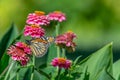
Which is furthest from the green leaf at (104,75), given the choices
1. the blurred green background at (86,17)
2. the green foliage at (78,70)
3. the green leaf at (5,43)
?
the blurred green background at (86,17)

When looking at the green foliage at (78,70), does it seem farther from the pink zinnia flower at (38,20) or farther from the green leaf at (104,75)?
the pink zinnia flower at (38,20)

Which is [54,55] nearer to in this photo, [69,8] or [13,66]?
[13,66]

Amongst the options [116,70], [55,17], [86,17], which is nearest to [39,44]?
[55,17]

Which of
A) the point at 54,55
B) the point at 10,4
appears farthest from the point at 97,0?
the point at 54,55

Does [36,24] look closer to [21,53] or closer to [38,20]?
[38,20]

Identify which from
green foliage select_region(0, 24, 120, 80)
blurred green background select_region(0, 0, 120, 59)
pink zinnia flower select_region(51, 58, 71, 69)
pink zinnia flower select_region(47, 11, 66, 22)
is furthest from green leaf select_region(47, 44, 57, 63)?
blurred green background select_region(0, 0, 120, 59)

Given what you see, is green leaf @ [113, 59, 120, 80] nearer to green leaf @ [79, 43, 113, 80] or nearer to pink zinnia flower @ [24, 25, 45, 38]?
green leaf @ [79, 43, 113, 80]
